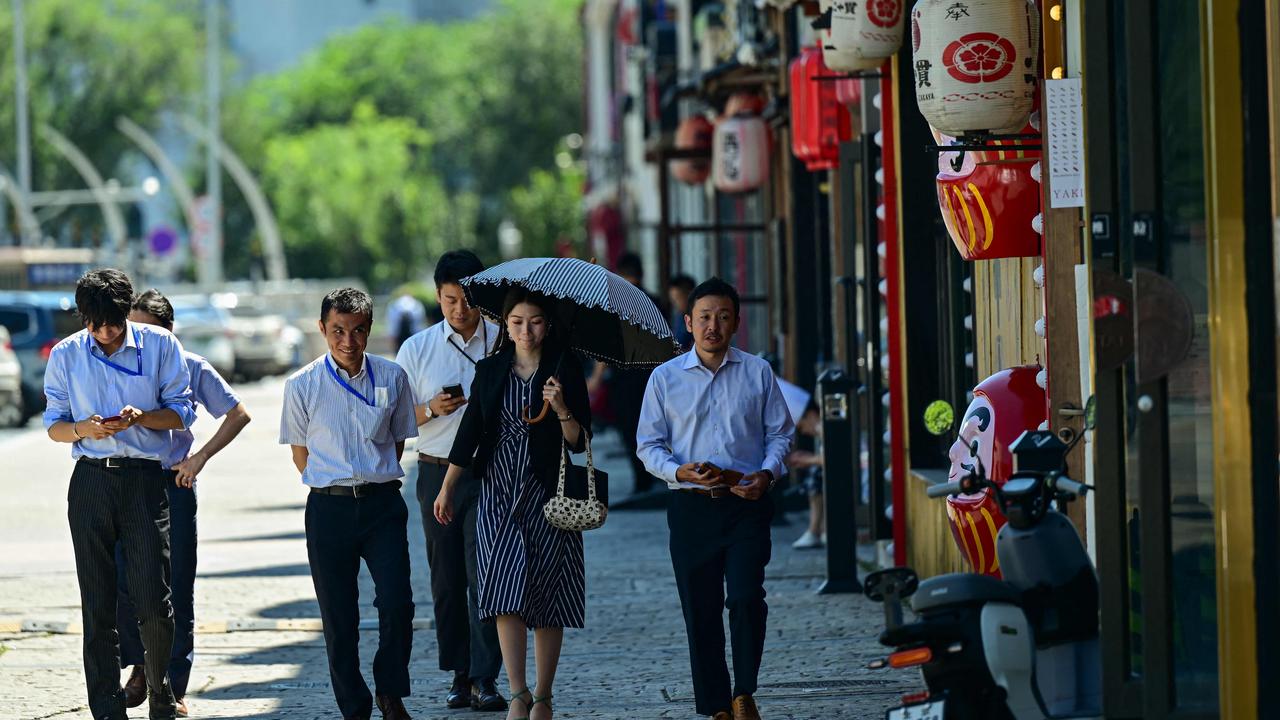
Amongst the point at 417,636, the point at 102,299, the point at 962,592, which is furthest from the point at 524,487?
the point at 417,636

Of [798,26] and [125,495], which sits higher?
[798,26]

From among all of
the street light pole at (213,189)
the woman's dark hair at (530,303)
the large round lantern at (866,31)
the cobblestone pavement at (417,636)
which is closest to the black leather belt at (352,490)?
the woman's dark hair at (530,303)

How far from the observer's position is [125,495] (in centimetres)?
834

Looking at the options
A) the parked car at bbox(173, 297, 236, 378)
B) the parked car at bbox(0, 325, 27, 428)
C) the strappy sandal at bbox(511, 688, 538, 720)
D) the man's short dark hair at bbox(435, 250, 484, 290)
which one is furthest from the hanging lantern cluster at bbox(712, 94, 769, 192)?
the parked car at bbox(173, 297, 236, 378)

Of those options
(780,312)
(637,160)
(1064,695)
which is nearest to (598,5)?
(637,160)

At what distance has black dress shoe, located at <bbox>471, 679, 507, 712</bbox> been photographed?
8.94m

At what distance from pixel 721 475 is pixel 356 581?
1.48 m

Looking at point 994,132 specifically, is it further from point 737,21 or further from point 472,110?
→ point 472,110

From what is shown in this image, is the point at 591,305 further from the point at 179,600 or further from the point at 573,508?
the point at 179,600

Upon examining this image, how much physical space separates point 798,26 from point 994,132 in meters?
7.83

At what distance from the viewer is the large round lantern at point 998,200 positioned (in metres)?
9.59

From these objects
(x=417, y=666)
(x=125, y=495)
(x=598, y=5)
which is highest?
(x=598, y=5)

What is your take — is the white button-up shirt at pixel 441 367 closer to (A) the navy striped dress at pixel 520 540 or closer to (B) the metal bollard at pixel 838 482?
(A) the navy striped dress at pixel 520 540

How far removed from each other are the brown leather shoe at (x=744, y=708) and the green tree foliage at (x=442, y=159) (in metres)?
60.8
